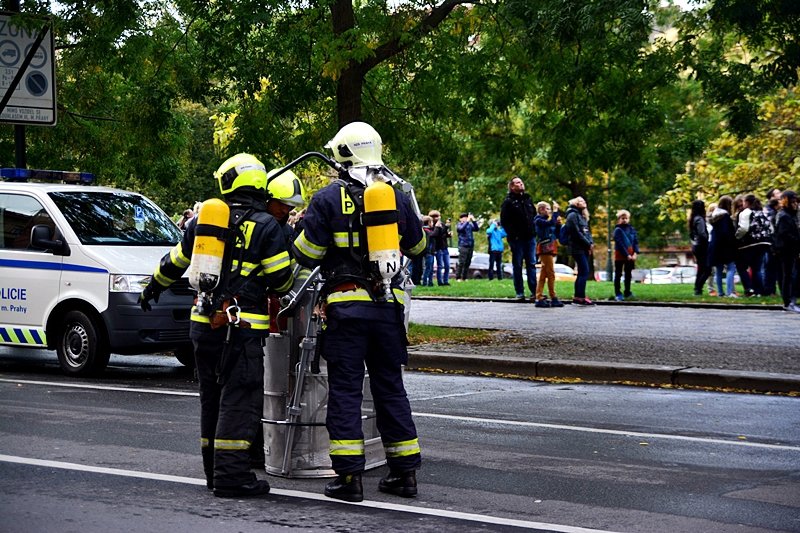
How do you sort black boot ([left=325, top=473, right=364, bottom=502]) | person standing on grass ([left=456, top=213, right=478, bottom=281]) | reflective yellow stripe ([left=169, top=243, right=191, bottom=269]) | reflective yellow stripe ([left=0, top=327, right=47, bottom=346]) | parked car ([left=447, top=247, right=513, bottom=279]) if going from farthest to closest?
parked car ([left=447, top=247, right=513, bottom=279]) → person standing on grass ([left=456, top=213, right=478, bottom=281]) → reflective yellow stripe ([left=0, top=327, right=47, bottom=346]) → reflective yellow stripe ([left=169, top=243, right=191, bottom=269]) → black boot ([left=325, top=473, right=364, bottom=502])

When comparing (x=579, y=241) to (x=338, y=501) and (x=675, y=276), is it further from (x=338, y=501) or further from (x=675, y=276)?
(x=675, y=276)

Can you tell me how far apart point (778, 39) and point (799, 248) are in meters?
6.01

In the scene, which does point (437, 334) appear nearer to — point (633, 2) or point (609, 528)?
point (633, 2)

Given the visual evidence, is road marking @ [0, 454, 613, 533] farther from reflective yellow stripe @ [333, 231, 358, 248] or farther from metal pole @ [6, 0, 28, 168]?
metal pole @ [6, 0, 28, 168]

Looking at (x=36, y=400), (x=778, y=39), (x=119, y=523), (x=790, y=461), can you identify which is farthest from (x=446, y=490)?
(x=778, y=39)

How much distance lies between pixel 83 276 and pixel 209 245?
607cm

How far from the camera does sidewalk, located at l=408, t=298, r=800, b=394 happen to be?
12008mm

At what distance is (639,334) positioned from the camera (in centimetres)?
1541

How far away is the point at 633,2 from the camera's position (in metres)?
12.3

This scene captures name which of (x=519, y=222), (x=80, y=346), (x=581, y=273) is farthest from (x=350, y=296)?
(x=581, y=273)

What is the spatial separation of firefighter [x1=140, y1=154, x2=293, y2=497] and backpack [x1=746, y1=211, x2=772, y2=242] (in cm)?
1560

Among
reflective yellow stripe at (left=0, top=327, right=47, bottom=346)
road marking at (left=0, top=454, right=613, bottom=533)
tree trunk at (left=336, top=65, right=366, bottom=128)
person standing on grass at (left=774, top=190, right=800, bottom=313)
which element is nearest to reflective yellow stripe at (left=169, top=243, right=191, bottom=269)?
road marking at (left=0, top=454, right=613, bottom=533)

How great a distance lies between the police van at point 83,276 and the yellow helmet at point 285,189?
16.3 ft

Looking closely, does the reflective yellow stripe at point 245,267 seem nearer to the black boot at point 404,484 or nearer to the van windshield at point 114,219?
the black boot at point 404,484
